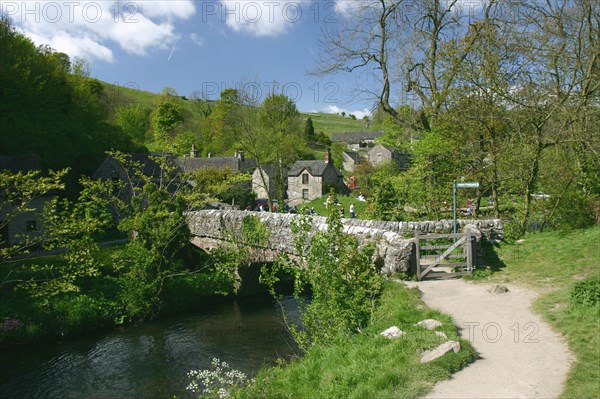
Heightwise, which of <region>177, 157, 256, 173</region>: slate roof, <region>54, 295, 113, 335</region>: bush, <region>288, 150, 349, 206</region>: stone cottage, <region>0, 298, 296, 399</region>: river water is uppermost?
<region>177, 157, 256, 173</region>: slate roof

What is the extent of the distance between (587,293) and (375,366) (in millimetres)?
5375

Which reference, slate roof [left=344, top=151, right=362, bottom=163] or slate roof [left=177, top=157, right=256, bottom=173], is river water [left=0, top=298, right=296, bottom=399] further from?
slate roof [left=344, top=151, right=362, bottom=163]

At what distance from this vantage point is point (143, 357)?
1522cm

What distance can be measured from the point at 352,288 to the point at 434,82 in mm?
14177

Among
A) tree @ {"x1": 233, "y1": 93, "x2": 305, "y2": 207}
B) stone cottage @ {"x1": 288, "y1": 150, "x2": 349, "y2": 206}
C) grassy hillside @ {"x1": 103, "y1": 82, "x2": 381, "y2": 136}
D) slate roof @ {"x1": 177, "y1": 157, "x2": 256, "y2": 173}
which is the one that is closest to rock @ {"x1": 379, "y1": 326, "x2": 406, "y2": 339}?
tree @ {"x1": 233, "y1": 93, "x2": 305, "y2": 207}

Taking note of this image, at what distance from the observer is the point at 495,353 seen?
802 cm

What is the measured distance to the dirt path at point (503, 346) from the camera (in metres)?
6.72

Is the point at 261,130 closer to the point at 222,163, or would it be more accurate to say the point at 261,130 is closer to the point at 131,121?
the point at 222,163

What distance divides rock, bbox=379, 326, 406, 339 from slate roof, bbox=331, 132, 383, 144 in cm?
9624

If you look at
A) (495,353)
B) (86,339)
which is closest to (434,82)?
(495,353)

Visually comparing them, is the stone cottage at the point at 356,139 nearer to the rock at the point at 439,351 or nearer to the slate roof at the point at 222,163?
the slate roof at the point at 222,163

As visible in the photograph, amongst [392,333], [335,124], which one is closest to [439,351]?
[392,333]

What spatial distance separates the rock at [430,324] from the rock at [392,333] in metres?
0.54

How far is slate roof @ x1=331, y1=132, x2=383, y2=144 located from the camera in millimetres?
103750
